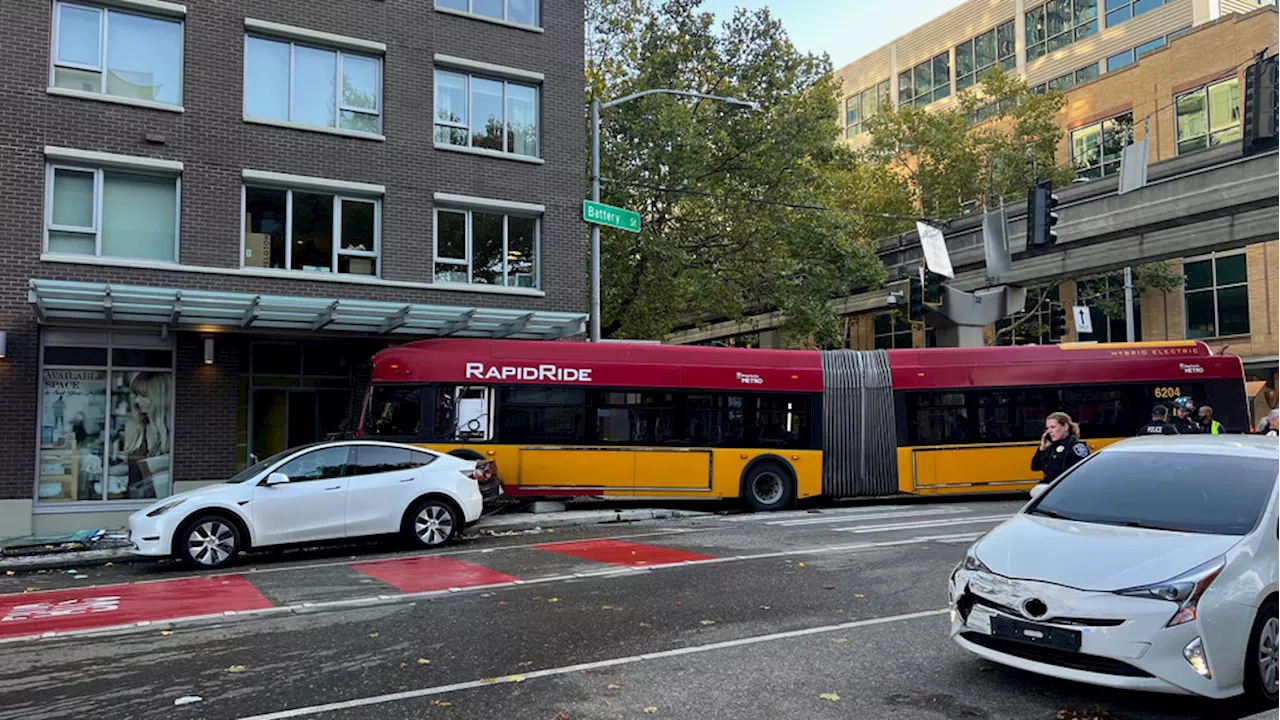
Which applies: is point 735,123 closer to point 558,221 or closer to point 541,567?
point 558,221

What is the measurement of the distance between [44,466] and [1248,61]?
36222 mm

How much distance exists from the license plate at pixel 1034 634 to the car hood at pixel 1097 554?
25 cm

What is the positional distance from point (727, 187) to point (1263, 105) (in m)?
15.6

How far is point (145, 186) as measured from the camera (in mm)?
17031

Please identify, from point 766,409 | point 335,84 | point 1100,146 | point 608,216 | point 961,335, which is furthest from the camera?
point 1100,146

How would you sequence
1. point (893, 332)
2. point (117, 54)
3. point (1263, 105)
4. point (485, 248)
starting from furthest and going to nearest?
point (893, 332)
point (485, 248)
point (117, 54)
point (1263, 105)

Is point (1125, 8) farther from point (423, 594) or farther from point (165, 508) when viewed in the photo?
point (165, 508)

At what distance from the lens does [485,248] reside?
66.6 feet

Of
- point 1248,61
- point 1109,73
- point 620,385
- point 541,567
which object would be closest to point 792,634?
point 541,567

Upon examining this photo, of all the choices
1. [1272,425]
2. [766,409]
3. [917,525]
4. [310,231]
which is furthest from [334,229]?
[1272,425]

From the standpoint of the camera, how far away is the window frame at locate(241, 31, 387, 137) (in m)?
18.0

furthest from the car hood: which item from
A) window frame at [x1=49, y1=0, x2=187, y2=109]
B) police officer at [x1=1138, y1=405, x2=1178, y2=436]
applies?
window frame at [x1=49, y1=0, x2=187, y2=109]

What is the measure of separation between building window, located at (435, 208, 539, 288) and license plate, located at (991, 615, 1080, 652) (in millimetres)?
15920

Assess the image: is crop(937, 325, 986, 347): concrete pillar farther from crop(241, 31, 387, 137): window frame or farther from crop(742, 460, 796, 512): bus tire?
crop(241, 31, 387, 137): window frame
